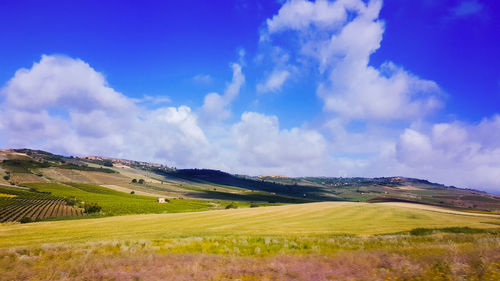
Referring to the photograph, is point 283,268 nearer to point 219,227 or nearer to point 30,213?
point 219,227

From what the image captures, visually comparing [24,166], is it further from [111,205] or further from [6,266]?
[6,266]

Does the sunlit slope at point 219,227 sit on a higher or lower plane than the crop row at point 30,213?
higher

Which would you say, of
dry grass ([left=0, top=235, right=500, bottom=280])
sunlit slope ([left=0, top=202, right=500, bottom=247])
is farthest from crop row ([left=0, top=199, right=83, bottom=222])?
dry grass ([left=0, top=235, right=500, bottom=280])

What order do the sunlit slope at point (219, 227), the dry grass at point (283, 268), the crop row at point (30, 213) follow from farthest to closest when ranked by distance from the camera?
the crop row at point (30, 213)
the sunlit slope at point (219, 227)
the dry grass at point (283, 268)

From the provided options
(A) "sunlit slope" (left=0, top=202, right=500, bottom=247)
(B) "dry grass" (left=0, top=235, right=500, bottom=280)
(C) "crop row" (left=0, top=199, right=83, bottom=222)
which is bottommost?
(C) "crop row" (left=0, top=199, right=83, bottom=222)

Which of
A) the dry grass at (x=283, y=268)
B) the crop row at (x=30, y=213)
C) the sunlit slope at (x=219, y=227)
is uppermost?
the dry grass at (x=283, y=268)

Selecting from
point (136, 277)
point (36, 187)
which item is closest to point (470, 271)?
point (136, 277)

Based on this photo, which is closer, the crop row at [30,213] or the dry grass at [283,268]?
the dry grass at [283,268]

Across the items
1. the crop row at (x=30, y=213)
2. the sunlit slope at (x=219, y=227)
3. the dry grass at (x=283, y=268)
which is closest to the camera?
the dry grass at (x=283, y=268)

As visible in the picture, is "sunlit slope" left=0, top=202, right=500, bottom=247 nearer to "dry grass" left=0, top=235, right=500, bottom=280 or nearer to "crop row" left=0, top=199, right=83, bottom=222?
"crop row" left=0, top=199, right=83, bottom=222

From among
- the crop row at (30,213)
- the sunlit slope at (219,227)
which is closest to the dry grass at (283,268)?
the sunlit slope at (219,227)

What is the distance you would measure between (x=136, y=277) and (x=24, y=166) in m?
245

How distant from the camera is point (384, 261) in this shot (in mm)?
11906

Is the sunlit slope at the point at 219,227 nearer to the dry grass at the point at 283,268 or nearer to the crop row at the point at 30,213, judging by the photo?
the crop row at the point at 30,213
